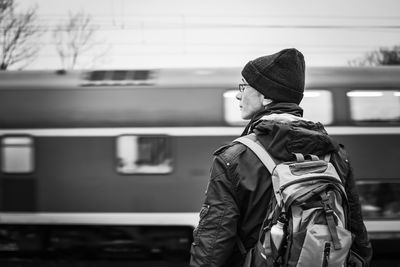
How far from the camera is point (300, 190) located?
180cm

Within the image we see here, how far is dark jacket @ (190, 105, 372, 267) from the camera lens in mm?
1846

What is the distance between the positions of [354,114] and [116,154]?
3.58 metres

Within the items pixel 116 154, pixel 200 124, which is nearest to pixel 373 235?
pixel 200 124

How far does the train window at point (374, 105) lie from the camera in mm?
7652

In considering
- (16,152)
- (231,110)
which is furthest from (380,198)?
(16,152)

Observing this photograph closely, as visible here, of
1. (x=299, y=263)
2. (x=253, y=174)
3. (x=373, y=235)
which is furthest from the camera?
(x=373, y=235)

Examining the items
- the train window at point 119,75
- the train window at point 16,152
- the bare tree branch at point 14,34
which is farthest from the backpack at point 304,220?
the bare tree branch at point 14,34

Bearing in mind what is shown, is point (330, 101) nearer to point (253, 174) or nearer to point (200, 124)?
point (200, 124)

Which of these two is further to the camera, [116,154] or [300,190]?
[116,154]

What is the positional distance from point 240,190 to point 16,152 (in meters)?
6.58

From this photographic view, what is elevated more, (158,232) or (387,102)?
(387,102)

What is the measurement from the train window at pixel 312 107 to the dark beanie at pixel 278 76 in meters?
5.47

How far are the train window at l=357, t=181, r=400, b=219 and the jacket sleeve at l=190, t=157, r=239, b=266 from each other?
20.1 feet

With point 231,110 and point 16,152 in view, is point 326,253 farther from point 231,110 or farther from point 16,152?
point 16,152
